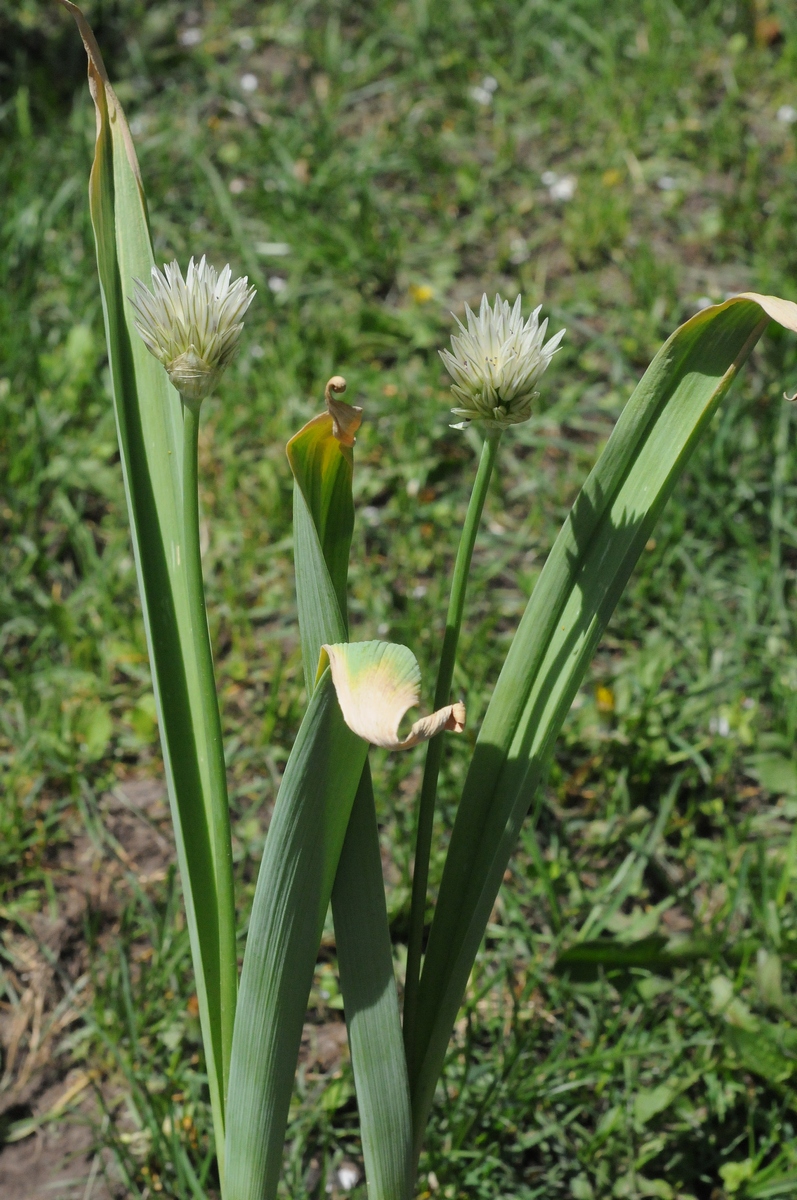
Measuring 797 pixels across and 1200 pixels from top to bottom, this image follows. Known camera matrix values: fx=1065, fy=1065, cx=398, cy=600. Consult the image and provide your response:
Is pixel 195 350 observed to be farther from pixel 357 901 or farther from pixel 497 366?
pixel 357 901

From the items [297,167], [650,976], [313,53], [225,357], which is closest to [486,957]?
[650,976]

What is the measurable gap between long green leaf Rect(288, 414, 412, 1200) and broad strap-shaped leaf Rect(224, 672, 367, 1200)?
0.03m

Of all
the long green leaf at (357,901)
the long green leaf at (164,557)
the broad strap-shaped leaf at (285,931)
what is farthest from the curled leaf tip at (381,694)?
the long green leaf at (164,557)

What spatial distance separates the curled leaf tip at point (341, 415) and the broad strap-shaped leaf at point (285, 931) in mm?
215

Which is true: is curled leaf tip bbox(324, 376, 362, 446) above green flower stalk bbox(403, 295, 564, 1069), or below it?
below

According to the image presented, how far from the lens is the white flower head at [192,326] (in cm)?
85

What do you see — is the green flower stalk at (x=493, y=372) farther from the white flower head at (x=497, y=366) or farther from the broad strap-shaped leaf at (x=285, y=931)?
the broad strap-shaped leaf at (x=285, y=931)

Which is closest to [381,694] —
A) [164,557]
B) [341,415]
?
[341,415]

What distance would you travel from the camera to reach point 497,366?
880mm

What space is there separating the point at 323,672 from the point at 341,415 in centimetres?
21

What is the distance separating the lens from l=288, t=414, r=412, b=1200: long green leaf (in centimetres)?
95

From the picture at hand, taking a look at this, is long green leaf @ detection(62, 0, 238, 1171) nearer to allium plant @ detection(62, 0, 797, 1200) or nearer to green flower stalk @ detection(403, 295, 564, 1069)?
allium plant @ detection(62, 0, 797, 1200)

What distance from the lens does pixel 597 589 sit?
981 mm

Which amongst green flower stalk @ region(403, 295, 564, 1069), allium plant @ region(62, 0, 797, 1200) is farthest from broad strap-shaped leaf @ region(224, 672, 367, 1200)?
green flower stalk @ region(403, 295, 564, 1069)
